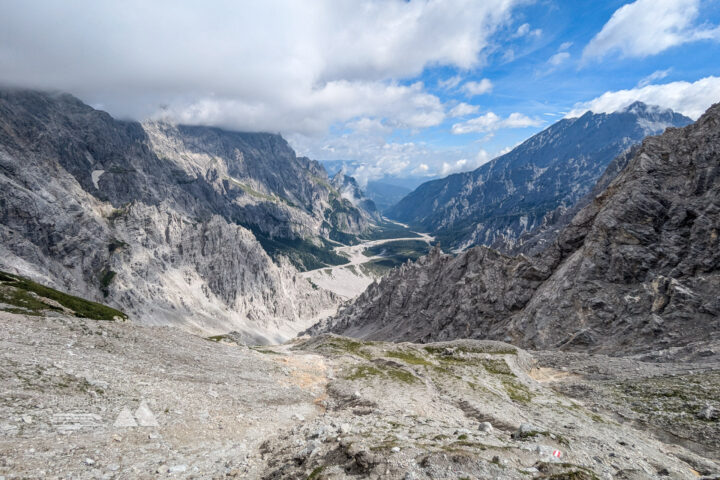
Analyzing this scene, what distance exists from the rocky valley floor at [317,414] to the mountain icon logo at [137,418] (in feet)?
0.36

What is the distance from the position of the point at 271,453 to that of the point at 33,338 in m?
21.3

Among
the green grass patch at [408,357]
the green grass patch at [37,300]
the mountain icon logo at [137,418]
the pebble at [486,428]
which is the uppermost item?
the green grass patch at [37,300]

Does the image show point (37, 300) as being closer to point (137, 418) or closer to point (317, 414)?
point (137, 418)

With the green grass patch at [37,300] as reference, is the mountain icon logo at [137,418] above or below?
below

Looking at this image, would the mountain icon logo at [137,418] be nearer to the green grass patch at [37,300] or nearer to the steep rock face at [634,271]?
the steep rock face at [634,271]

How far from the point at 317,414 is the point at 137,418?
570 inches

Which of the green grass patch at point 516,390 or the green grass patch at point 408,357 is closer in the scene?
the green grass patch at point 516,390

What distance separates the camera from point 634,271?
2771 inches

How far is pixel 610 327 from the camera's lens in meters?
65.1

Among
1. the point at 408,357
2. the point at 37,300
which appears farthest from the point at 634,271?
the point at 37,300

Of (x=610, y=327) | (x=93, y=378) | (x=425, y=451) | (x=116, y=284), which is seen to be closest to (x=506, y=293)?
(x=610, y=327)

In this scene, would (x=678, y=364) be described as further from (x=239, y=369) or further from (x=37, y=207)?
(x=37, y=207)

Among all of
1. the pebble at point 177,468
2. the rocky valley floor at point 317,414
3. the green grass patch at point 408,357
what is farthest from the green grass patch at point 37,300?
the pebble at point 177,468

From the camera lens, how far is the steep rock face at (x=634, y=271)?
5794cm
